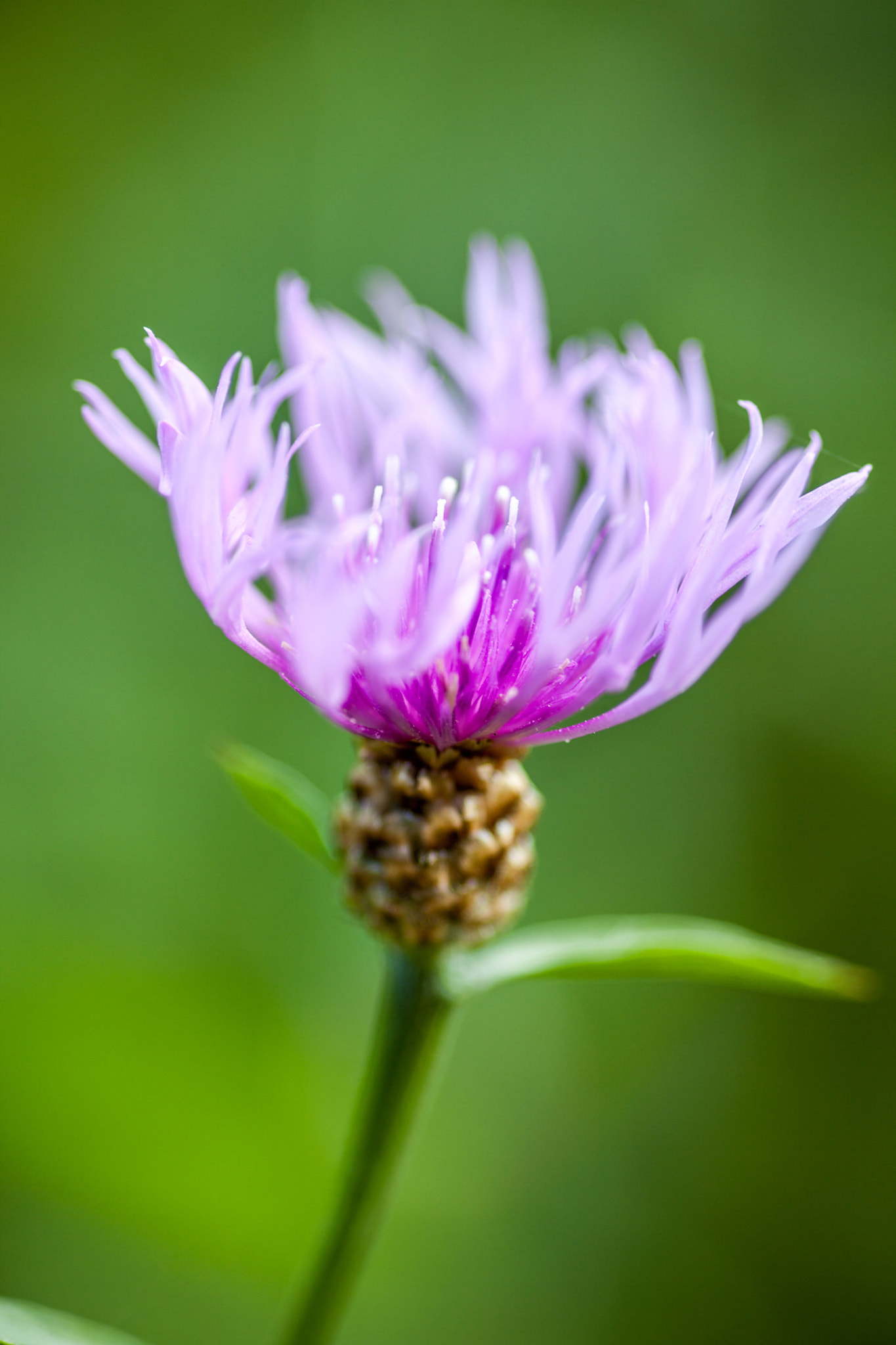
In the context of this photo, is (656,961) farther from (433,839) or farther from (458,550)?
(458,550)

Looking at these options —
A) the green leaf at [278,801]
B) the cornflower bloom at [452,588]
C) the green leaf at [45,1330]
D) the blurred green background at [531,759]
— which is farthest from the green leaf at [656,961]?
the blurred green background at [531,759]

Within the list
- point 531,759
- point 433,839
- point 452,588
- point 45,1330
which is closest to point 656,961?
point 433,839

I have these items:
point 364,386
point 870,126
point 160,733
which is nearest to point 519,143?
point 870,126

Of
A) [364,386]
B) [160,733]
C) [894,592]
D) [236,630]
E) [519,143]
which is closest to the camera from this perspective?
[236,630]

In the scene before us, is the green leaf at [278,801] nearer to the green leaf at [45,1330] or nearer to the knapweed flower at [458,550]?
the knapweed flower at [458,550]

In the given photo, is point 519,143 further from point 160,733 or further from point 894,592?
point 160,733
